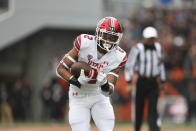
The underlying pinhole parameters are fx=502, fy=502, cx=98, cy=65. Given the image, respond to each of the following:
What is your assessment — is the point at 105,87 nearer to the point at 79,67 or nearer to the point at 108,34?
the point at 79,67

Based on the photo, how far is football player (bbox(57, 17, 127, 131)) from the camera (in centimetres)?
584

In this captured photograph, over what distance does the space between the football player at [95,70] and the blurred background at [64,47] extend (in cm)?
848

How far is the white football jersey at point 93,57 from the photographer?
19.4 feet

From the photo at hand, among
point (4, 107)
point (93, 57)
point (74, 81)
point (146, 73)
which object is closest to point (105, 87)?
point (74, 81)

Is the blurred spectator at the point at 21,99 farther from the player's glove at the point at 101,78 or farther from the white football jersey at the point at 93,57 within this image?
the player's glove at the point at 101,78

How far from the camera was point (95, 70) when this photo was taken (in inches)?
226

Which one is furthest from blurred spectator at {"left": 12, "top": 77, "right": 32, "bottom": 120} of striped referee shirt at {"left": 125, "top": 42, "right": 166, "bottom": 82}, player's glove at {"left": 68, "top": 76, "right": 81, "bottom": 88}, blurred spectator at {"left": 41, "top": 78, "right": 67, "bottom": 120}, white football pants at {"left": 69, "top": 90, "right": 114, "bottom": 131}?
player's glove at {"left": 68, "top": 76, "right": 81, "bottom": 88}

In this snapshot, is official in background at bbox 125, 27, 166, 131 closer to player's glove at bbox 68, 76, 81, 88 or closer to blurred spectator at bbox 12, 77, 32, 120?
player's glove at bbox 68, 76, 81, 88

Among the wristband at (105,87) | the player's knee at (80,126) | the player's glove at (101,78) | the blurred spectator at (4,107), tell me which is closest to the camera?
the player's glove at (101,78)

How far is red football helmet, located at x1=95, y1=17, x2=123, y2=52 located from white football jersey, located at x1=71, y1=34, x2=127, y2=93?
0.14 meters

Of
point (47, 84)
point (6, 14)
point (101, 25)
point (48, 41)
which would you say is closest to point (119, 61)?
point (101, 25)

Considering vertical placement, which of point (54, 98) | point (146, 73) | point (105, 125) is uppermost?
point (105, 125)

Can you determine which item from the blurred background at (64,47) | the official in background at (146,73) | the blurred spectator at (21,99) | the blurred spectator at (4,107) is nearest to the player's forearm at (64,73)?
the official in background at (146,73)

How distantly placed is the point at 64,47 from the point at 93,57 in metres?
13.0
